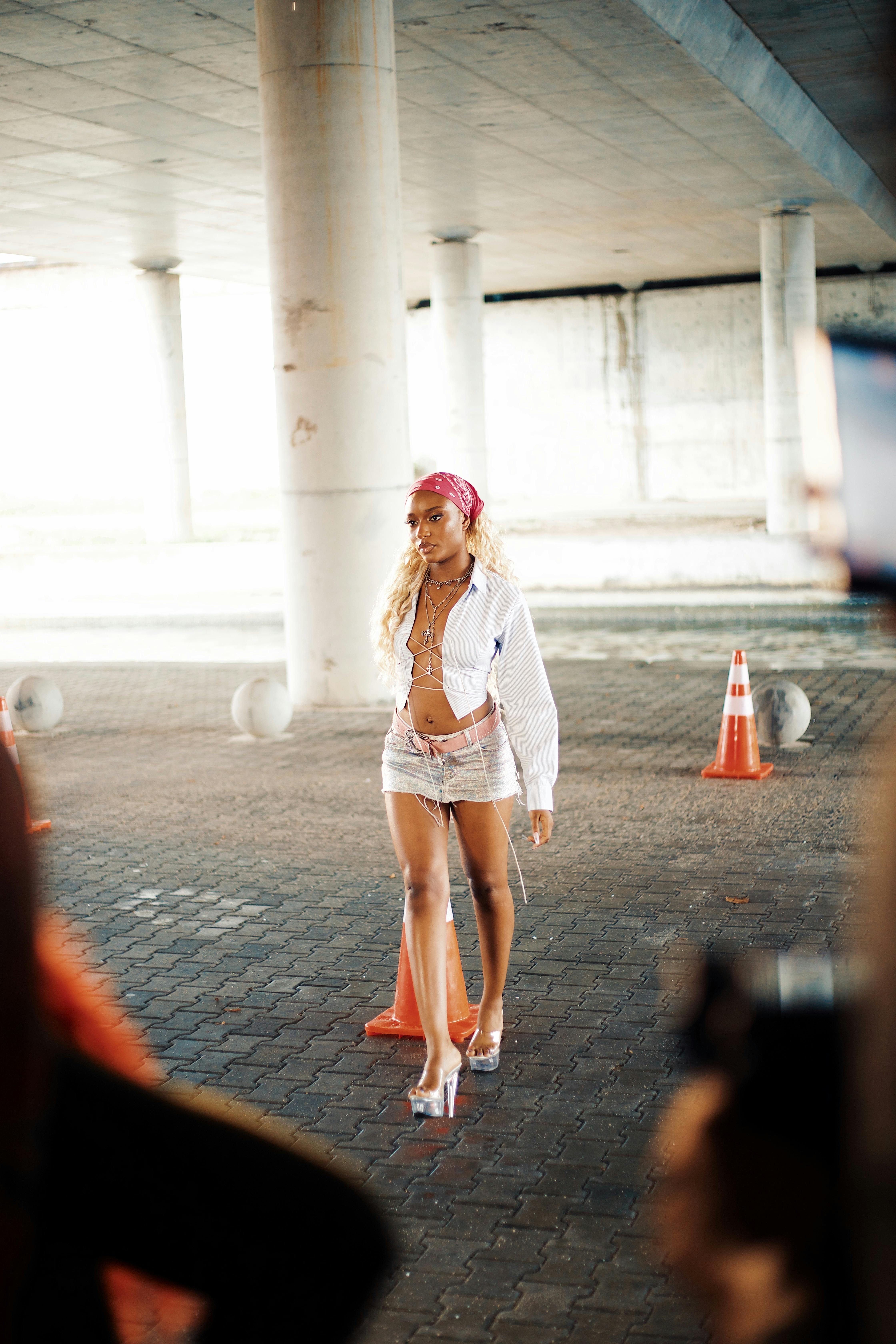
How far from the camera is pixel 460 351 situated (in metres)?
31.8

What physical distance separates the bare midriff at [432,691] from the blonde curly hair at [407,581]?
0.12 m

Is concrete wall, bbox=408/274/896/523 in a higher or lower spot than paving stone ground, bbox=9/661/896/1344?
higher

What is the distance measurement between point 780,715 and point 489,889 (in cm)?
652

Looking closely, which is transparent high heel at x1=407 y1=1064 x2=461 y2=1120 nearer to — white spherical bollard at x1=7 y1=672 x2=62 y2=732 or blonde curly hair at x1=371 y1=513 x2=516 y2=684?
blonde curly hair at x1=371 y1=513 x2=516 y2=684

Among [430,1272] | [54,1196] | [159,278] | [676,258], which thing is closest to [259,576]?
[159,278]

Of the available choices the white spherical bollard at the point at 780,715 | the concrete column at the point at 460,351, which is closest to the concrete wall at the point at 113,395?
the concrete column at the point at 460,351

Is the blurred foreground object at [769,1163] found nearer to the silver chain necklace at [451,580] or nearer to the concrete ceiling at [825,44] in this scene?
the silver chain necklace at [451,580]

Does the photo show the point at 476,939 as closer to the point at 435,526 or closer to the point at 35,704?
the point at 435,526

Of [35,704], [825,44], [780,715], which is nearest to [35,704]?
[35,704]

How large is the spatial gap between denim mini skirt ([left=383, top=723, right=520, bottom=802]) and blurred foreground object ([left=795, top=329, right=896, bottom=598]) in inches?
162

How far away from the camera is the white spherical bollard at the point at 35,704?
1304 cm

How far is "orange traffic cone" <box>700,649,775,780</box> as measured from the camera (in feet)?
33.9

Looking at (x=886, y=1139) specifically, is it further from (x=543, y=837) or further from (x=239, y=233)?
(x=239, y=233)

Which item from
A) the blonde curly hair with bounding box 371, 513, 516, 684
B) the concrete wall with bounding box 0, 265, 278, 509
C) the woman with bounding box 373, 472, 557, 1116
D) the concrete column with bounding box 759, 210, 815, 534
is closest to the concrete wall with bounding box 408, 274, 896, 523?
the concrete wall with bounding box 0, 265, 278, 509
